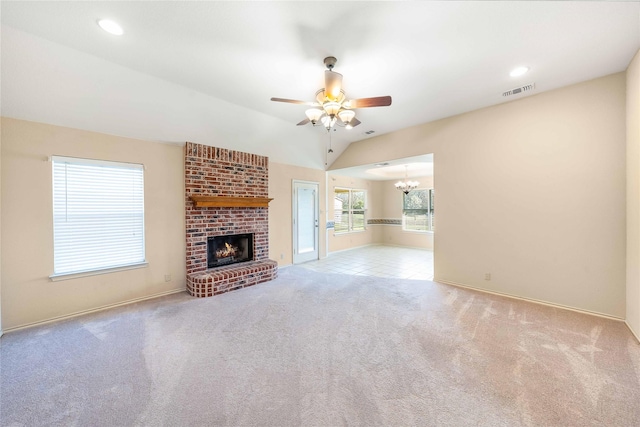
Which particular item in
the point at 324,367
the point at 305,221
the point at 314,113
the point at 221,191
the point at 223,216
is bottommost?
the point at 324,367

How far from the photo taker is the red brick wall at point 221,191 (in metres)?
4.15

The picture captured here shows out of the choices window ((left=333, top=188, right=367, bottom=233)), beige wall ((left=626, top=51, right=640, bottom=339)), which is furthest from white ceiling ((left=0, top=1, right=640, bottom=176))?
window ((left=333, top=188, right=367, bottom=233))

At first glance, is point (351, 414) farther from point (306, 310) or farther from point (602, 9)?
point (602, 9)

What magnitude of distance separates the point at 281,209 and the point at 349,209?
3.19 meters

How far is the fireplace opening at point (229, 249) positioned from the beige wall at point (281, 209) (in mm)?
602

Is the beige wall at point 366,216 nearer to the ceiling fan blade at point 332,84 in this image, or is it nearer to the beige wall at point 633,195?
the ceiling fan blade at point 332,84

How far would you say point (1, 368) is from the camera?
2.11 m


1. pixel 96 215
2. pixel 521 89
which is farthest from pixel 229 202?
pixel 521 89

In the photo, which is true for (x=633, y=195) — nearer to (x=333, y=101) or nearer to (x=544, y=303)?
(x=544, y=303)

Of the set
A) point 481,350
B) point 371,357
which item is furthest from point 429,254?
point 371,357

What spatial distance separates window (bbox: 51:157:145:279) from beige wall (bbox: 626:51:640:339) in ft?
20.4

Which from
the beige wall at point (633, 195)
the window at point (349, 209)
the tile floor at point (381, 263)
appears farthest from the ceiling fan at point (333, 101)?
the window at point (349, 209)

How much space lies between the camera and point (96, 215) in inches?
133

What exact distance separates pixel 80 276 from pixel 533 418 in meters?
4.88
